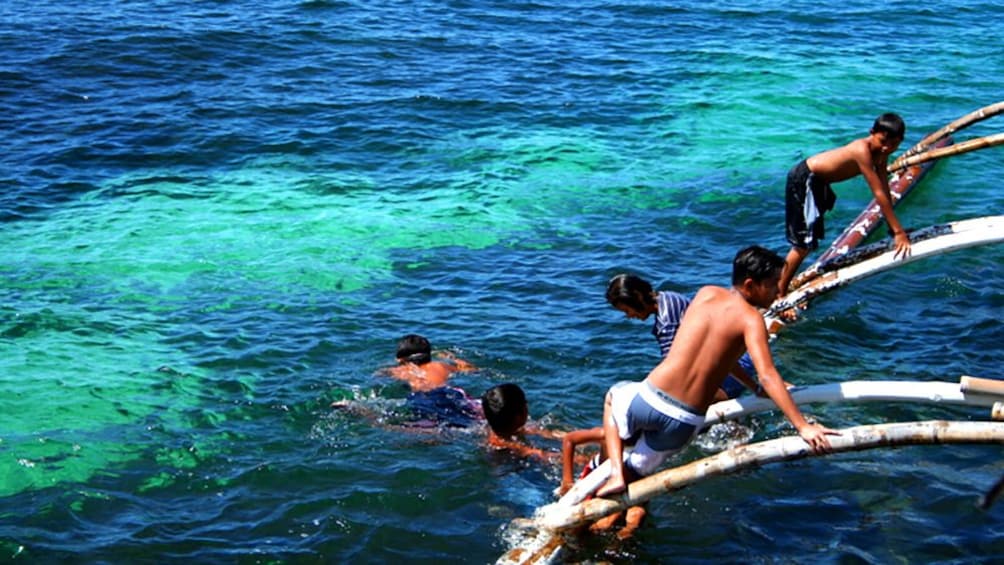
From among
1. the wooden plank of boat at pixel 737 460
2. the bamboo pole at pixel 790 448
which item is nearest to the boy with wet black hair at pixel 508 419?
the wooden plank of boat at pixel 737 460

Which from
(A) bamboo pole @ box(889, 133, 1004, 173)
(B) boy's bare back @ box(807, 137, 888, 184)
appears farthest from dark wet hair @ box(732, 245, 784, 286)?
(A) bamboo pole @ box(889, 133, 1004, 173)

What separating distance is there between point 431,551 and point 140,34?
1960cm

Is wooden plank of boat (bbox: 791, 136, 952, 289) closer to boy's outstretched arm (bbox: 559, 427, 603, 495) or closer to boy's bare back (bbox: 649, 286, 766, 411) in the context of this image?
boy's outstretched arm (bbox: 559, 427, 603, 495)

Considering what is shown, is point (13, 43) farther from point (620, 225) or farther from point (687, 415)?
point (687, 415)

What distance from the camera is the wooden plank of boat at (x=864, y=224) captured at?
37.2 ft

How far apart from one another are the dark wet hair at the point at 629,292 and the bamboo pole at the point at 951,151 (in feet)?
16.4

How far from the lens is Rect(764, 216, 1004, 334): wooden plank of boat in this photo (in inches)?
373

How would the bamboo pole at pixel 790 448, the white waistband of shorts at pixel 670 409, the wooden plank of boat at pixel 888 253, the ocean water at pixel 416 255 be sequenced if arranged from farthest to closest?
the wooden plank of boat at pixel 888 253 → the ocean water at pixel 416 255 → the white waistband of shorts at pixel 670 409 → the bamboo pole at pixel 790 448

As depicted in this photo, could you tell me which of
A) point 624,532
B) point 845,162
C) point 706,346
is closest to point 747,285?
point 706,346

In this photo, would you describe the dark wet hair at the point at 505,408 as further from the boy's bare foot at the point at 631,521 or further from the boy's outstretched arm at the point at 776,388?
the boy's outstretched arm at the point at 776,388

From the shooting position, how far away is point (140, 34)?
25.2 metres

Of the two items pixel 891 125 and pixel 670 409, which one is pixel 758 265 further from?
pixel 891 125

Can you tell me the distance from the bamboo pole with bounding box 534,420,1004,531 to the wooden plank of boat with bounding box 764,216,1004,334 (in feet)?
10.3

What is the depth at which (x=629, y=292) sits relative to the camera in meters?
8.00
